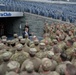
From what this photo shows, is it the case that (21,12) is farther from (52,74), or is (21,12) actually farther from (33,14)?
(52,74)

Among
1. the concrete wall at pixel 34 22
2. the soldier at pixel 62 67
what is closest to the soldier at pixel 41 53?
the soldier at pixel 62 67

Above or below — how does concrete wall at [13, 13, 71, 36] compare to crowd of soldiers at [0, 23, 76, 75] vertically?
below

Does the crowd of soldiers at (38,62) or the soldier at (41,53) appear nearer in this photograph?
the crowd of soldiers at (38,62)

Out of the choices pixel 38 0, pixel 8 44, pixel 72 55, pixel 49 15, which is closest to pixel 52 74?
pixel 72 55

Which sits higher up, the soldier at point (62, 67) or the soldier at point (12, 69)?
the soldier at point (12, 69)

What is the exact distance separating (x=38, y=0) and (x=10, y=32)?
1248 cm

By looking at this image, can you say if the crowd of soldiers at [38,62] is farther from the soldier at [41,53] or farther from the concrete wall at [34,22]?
the concrete wall at [34,22]

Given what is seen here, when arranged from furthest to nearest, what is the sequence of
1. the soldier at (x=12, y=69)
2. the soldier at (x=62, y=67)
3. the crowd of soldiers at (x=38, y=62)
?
the soldier at (x=62, y=67)
the crowd of soldiers at (x=38, y=62)
the soldier at (x=12, y=69)

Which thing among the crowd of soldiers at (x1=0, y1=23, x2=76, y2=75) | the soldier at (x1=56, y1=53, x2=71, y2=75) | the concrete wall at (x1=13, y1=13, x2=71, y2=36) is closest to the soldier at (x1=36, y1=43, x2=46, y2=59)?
the crowd of soldiers at (x1=0, y1=23, x2=76, y2=75)

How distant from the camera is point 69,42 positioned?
719 cm

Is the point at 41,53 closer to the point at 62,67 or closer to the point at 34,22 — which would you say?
the point at 62,67

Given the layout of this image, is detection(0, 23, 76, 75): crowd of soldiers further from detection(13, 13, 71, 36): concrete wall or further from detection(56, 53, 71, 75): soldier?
detection(13, 13, 71, 36): concrete wall

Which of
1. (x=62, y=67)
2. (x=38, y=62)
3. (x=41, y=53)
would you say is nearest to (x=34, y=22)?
(x=41, y=53)

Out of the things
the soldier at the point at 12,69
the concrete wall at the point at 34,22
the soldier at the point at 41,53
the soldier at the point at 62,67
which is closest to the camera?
the soldier at the point at 12,69
